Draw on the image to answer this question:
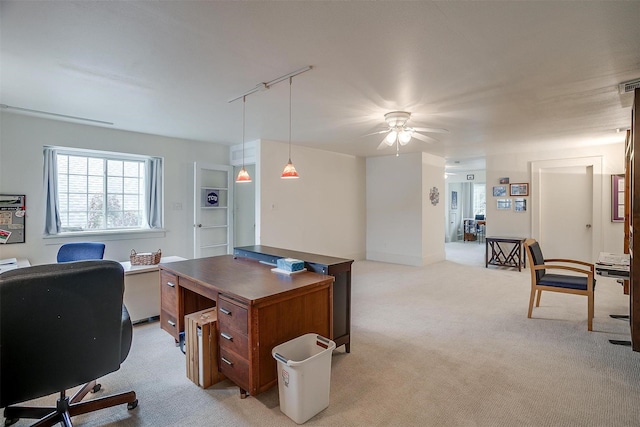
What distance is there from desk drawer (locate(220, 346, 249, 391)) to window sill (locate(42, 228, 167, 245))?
334 cm

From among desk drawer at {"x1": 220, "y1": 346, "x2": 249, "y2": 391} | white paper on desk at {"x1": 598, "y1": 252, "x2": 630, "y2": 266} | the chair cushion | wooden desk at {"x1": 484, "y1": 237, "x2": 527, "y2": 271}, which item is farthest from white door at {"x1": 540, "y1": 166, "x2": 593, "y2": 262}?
desk drawer at {"x1": 220, "y1": 346, "x2": 249, "y2": 391}

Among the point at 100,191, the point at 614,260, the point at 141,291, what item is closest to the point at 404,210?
the point at 614,260

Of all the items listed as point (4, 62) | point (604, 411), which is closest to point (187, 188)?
point (4, 62)

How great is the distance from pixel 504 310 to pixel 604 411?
1.95 m

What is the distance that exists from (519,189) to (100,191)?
7.66 metres

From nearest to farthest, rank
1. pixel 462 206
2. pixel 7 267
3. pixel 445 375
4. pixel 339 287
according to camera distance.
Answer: pixel 445 375
pixel 339 287
pixel 7 267
pixel 462 206

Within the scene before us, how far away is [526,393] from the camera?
7.25ft

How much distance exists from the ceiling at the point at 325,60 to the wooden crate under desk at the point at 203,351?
6.54ft

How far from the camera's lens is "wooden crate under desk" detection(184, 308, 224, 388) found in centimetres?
229

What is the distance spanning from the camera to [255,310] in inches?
78.5

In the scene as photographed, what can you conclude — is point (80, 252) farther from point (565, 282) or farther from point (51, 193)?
point (565, 282)

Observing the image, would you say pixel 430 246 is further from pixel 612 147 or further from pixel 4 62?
pixel 4 62

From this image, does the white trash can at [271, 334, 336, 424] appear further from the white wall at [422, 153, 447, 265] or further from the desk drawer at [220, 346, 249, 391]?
the white wall at [422, 153, 447, 265]

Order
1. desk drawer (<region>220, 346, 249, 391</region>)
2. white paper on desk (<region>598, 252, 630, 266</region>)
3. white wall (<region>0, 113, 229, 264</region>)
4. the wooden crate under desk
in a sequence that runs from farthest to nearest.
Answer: white wall (<region>0, 113, 229, 264</region>) < white paper on desk (<region>598, 252, 630, 266</region>) < the wooden crate under desk < desk drawer (<region>220, 346, 249, 391</region>)
